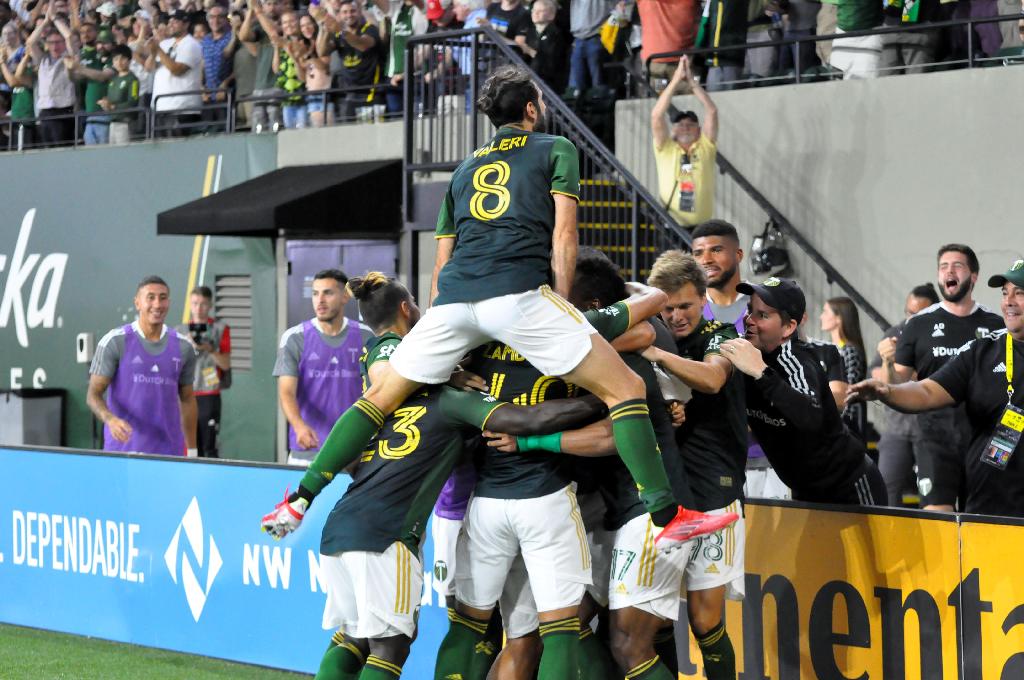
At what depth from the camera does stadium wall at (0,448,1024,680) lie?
5.77 meters

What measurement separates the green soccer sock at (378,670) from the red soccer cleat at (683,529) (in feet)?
3.64

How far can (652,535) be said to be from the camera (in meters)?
5.47

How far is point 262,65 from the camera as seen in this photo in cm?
1745

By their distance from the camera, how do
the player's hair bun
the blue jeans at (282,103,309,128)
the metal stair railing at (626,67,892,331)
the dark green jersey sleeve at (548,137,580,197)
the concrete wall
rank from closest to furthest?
the dark green jersey sleeve at (548,137,580,197), the player's hair bun, the concrete wall, the metal stair railing at (626,67,892,331), the blue jeans at (282,103,309,128)

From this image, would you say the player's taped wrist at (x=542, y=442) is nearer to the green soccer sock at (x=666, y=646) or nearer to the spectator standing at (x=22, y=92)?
the green soccer sock at (x=666, y=646)

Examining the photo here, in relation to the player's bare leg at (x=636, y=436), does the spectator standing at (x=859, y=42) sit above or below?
above

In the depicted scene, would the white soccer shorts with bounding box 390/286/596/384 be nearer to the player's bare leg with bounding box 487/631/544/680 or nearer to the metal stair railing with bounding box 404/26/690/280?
the player's bare leg with bounding box 487/631/544/680

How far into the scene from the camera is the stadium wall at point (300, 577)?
18.9 ft


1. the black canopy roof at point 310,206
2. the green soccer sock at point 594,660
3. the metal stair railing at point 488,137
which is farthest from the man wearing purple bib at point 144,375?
the black canopy roof at point 310,206

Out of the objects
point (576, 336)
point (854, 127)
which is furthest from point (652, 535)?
point (854, 127)

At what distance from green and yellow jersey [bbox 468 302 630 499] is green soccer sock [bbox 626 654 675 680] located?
727 millimetres

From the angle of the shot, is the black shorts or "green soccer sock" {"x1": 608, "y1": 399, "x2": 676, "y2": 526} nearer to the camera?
"green soccer sock" {"x1": 608, "y1": 399, "x2": 676, "y2": 526}

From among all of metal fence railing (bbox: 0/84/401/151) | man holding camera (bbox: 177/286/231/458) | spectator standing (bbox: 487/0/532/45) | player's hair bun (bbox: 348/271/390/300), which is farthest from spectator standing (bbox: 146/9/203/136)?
player's hair bun (bbox: 348/271/390/300)

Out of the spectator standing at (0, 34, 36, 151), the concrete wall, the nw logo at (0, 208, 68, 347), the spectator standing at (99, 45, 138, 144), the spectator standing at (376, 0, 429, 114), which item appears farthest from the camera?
the spectator standing at (0, 34, 36, 151)
